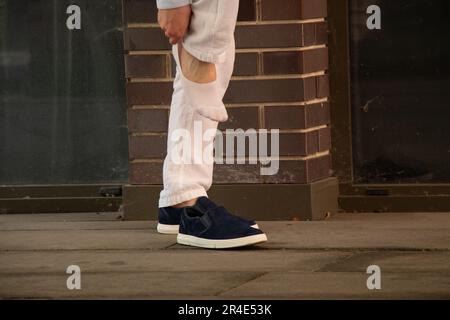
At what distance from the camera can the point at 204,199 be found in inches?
248

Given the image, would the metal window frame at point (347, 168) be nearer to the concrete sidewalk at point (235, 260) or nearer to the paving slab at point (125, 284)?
the concrete sidewalk at point (235, 260)

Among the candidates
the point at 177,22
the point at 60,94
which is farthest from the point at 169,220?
the point at 60,94

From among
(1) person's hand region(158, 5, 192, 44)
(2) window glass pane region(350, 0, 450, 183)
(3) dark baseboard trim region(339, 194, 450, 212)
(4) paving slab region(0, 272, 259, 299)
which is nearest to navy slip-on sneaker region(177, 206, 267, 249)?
(4) paving slab region(0, 272, 259, 299)

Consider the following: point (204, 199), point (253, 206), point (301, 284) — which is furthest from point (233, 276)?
point (253, 206)

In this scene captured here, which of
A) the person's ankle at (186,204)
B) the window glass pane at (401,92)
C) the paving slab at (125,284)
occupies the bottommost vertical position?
the paving slab at (125,284)

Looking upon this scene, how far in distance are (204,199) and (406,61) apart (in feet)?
5.34

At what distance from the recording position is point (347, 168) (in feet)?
24.5

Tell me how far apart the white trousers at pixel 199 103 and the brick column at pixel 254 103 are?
0.61m

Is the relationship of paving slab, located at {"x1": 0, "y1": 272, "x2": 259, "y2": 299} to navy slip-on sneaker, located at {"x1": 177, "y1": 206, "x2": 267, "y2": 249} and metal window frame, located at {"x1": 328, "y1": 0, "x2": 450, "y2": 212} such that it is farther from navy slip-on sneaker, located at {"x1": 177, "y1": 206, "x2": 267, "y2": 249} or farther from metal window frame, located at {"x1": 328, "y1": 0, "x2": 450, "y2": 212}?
metal window frame, located at {"x1": 328, "y1": 0, "x2": 450, "y2": 212}

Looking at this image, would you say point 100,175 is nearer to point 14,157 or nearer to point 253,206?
point 14,157

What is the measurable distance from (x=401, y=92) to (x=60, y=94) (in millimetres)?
1781

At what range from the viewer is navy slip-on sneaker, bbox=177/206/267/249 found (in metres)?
6.12

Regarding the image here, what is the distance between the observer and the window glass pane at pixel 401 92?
289 inches

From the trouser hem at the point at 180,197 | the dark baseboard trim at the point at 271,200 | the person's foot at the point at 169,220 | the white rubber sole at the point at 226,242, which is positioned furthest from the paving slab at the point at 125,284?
the dark baseboard trim at the point at 271,200
